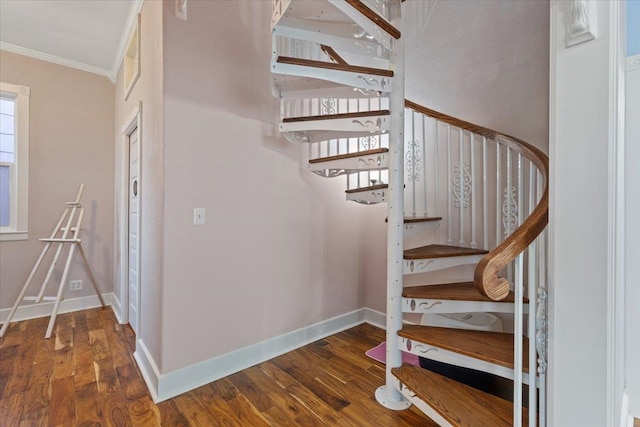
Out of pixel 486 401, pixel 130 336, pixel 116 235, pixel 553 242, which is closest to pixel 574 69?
pixel 553 242

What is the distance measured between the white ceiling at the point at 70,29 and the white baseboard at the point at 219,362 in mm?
2857

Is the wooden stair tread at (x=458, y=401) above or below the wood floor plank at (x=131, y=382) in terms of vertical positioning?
above

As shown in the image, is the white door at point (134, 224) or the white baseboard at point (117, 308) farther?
the white baseboard at point (117, 308)

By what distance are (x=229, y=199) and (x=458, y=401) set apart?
180cm

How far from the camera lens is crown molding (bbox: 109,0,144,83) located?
247 cm

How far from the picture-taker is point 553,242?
1.06 meters

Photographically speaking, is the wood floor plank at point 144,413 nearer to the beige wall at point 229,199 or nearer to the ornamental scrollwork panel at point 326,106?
the beige wall at point 229,199

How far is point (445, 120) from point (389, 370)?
169 cm

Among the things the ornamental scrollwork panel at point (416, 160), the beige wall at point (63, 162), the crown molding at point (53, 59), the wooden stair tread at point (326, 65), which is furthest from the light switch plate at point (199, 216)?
the crown molding at point (53, 59)

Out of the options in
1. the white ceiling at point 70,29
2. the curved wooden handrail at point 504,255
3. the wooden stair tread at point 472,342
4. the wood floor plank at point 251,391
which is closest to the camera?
the curved wooden handrail at point 504,255

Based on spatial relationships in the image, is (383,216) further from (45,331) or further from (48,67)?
(48,67)

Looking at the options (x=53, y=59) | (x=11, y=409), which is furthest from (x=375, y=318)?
(x=53, y=59)

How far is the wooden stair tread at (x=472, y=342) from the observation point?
54.6 inches

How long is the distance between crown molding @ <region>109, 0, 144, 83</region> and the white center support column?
2.15 m
